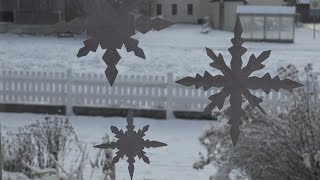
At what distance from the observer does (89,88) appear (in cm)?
1124

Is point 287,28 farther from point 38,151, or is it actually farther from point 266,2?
point 38,151

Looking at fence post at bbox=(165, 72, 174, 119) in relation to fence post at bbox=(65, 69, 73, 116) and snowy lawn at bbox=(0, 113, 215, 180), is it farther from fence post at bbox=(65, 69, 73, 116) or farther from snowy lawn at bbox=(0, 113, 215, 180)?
fence post at bbox=(65, 69, 73, 116)

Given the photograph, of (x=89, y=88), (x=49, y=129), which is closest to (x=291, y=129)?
(x=49, y=129)

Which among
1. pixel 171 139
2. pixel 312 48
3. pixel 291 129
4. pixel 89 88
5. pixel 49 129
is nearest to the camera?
pixel 291 129

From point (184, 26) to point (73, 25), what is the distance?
44.1 meters

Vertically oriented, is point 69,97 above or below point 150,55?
above

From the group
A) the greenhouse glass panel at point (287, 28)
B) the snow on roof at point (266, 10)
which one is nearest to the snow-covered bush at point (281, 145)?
the snow on roof at point (266, 10)

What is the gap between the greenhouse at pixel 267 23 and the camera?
3431cm

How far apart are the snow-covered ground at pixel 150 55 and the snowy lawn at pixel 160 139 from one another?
231 inches

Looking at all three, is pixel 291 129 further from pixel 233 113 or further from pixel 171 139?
pixel 171 139

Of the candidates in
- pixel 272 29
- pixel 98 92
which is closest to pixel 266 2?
pixel 272 29

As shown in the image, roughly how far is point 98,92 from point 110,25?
33.6ft

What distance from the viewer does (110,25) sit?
988 millimetres

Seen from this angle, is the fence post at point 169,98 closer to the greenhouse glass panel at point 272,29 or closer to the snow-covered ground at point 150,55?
the snow-covered ground at point 150,55
